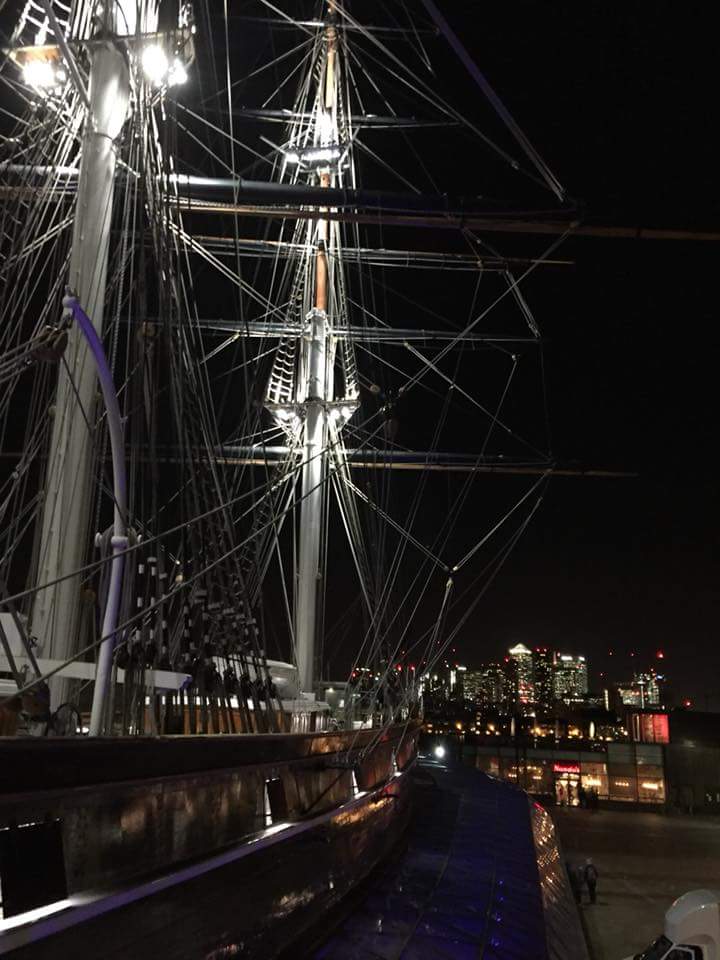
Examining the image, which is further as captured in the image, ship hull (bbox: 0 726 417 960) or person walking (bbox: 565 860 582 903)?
person walking (bbox: 565 860 582 903)

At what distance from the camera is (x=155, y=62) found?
7922 mm

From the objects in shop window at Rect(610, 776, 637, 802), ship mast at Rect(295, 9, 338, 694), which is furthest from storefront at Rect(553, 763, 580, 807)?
ship mast at Rect(295, 9, 338, 694)

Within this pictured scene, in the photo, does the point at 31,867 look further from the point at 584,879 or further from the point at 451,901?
the point at 584,879

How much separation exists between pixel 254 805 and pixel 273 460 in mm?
20017

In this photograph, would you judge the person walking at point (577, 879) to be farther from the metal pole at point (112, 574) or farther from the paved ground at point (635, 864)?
the metal pole at point (112, 574)

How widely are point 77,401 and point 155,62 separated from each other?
387cm

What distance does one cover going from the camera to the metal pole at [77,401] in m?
5.88

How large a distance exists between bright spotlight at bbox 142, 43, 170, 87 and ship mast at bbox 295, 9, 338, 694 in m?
7.15

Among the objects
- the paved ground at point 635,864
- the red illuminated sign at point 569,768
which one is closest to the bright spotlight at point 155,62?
the paved ground at point 635,864

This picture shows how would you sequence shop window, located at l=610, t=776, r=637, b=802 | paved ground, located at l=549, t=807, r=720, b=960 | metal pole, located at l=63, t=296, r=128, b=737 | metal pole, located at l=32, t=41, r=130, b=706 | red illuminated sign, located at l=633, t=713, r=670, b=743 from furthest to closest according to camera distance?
red illuminated sign, located at l=633, t=713, r=670, b=743 → shop window, located at l=610, t=776, r=637, b=802 → paved ground, located at l=549, t=807, r=720, b=960 → metal pole, located at l=32, t=41, r=130, b=706 → metal pole, located at l=63, t=296, r=128, b=737

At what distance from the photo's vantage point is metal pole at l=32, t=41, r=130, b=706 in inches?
231

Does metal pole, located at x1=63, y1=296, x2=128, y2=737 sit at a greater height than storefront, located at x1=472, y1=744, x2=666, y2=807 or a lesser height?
greater

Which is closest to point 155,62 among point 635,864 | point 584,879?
point 584,879

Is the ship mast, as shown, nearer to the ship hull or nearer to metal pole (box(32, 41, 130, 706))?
metal pole (box(32, 41, 130, 706))
